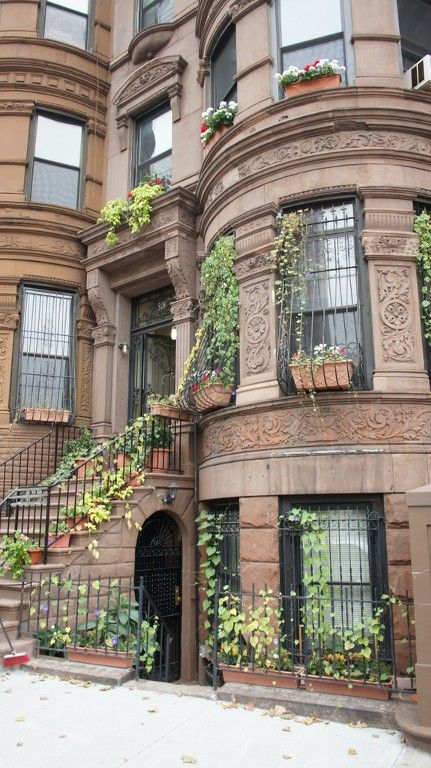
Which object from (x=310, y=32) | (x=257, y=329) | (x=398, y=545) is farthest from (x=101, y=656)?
(x=310, y=32)

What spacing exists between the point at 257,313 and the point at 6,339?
5.41 meters

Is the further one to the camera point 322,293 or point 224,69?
point 224,69

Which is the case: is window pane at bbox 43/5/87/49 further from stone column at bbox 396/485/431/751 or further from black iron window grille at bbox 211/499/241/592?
stone column at bbox 396/485/431/751

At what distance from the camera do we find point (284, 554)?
283 inches

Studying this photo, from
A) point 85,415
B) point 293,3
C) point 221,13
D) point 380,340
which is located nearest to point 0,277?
point 85,415

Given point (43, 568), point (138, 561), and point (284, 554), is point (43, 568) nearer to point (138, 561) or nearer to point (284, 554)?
point (138, 561)

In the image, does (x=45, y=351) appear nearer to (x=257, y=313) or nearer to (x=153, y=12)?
(x=257, y=313)

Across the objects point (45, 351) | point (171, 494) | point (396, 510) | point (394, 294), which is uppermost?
point (45, 351)

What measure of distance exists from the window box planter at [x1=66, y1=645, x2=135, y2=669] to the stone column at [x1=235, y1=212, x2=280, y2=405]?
3.19 metres

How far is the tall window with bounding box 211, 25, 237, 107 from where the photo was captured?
32.1 ft

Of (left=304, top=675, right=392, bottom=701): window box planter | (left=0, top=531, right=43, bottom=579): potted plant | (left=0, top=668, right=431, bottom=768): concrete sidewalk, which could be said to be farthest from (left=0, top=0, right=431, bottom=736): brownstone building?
(left=0, top=668, right=431, bottom=768): concrete sidewalk

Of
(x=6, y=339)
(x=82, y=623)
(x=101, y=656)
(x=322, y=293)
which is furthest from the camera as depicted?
(x=6, y=339)

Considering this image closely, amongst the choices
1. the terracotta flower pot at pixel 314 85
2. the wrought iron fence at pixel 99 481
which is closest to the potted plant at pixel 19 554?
the wrought iron fence at pixel 99 481

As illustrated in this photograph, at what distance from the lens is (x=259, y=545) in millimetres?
7336
